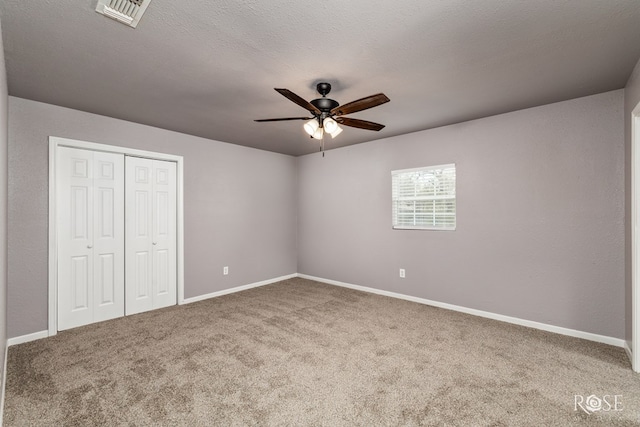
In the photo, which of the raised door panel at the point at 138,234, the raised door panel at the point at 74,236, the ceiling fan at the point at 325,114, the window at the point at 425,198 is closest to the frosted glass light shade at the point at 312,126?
the ceiling fan at the point at 325,114

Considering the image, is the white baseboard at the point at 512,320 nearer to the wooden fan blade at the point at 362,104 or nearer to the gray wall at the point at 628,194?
the gray wall at the point at 628,194

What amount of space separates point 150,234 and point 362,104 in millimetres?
3374

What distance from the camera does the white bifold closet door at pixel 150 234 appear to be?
389 centimetres

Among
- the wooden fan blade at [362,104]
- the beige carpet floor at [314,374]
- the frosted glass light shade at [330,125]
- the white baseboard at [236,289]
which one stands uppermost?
the wooden fan blade at [362,104]

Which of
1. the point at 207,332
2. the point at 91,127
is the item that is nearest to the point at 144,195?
the point at 91,127

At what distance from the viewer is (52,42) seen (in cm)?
205

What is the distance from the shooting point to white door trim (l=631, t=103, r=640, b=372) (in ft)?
7.84

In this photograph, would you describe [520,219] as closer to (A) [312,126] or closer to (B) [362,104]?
(B) [362,104]

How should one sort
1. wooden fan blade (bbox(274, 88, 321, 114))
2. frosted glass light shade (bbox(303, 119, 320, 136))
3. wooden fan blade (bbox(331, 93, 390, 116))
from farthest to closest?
frosted glass light shade (bbox(303, 119, 320, 136))
wooden fan blade (bbox(331, 93, 390, 116))
wooden fan blade (bbox(274, 88, 321, 114))

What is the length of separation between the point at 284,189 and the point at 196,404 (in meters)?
4.21

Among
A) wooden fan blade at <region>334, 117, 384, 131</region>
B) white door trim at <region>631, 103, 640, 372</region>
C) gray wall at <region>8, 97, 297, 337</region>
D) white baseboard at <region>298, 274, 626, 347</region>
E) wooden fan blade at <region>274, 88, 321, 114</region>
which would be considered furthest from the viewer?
gray wall at <region>8, 97, 297, 337</region>

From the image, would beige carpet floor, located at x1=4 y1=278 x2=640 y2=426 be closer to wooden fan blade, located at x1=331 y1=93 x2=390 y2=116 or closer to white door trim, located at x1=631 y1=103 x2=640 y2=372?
white door trim, located at x1=631 y1=103 x2=640 y2=372

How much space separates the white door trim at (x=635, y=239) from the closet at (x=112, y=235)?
5043mm

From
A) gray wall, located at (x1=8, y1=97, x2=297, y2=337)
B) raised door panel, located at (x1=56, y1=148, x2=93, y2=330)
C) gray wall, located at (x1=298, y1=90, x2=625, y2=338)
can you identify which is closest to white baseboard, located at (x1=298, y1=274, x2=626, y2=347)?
gray wall, located at (x1=298, y1=90, x2=625, y2=338)
